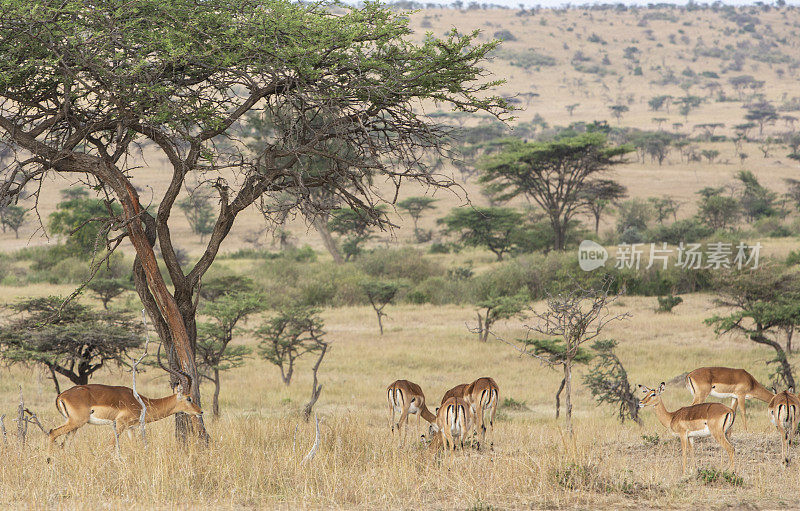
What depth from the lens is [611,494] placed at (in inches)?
272

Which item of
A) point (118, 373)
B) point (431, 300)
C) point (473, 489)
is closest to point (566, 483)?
point (473, 489)

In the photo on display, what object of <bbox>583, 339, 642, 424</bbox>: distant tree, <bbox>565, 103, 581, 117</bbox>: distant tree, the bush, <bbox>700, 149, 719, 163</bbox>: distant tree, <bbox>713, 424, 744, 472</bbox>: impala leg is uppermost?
<bbox>565, 103, 581, 117</bbox>: distant tree

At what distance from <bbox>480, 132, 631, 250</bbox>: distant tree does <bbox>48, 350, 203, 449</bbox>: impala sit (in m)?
32.9

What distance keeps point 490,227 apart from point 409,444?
34609 millimetres

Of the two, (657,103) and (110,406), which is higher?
(657,103)

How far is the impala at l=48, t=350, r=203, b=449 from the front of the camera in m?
7.49

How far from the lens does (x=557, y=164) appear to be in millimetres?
40125

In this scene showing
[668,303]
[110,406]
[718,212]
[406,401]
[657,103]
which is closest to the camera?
[110,406]

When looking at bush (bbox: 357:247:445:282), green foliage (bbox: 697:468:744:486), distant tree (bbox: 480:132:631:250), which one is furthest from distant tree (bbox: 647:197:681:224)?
green foliage (bbox: 697:468:744:486)

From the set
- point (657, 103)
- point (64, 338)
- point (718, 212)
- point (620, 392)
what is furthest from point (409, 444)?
point (657, 103)

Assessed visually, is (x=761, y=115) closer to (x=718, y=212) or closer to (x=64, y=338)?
(x=718, y=212)

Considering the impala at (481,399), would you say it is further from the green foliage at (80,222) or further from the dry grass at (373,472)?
the green foliage at (80,222)

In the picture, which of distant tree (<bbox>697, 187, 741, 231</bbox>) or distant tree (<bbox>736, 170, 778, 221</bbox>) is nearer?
distant tree (<bbox>697, 187, 741, 231</bbox>)

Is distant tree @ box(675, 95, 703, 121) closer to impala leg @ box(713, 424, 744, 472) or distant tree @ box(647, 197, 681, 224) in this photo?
distant tree @ box(647, 197, 681, 224)
